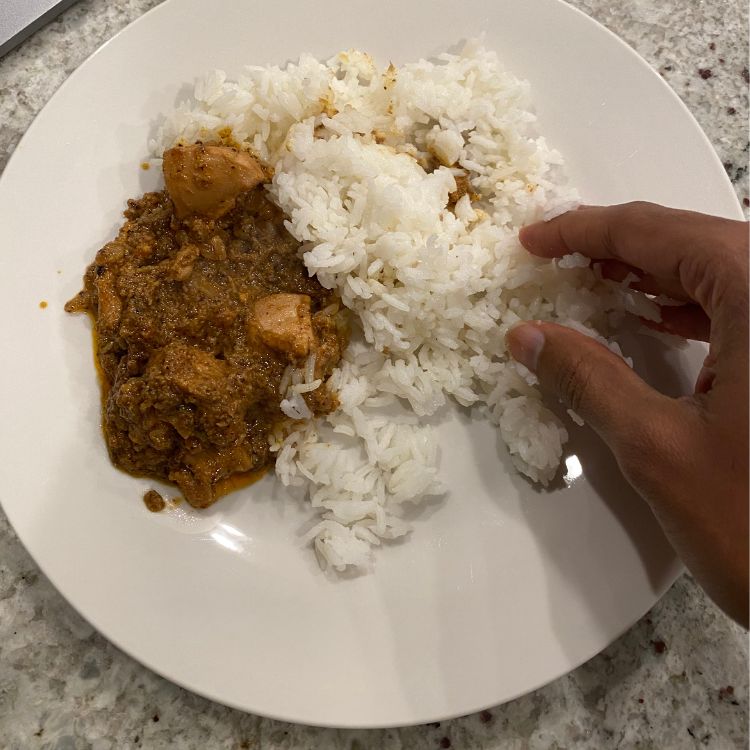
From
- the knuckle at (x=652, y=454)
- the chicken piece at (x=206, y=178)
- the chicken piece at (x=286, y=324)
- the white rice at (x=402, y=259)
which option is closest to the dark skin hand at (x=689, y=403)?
the knuckle at (x=652, y=454)

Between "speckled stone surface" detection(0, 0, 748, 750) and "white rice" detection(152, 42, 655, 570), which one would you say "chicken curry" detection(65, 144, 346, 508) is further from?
"speckled stone surface" detection(0, 0, 748, 750)

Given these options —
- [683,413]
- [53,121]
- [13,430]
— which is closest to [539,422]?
[683,413]

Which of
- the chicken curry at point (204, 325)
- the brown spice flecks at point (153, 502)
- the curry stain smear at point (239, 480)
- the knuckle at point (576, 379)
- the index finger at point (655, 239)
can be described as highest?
the index finger at point (655, 239)

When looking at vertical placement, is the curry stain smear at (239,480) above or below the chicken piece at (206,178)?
below

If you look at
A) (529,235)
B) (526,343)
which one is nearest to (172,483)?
(526,343)

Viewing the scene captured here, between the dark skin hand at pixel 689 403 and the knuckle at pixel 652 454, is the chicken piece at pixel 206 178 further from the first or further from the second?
the knuckle at pixel 652 454

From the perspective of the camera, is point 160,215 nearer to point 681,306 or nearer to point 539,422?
point 539,422

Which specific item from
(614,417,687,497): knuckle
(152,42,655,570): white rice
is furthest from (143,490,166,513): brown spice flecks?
(614,417,687,497): knuckle
